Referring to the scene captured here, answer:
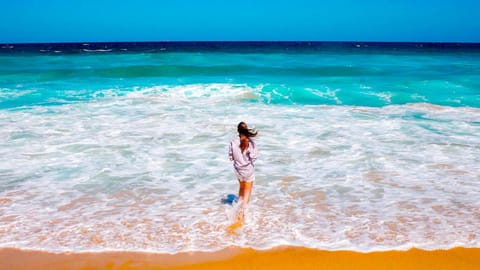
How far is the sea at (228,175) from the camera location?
542 cm

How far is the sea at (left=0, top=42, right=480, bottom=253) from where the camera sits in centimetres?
542

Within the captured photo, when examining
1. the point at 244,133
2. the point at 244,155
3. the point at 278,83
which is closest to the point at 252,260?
the point at 244,155

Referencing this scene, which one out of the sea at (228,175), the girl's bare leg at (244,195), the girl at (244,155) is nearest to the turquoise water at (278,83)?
the sea at (228,175)

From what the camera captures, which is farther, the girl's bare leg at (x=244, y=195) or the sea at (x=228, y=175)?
the girl's bare leg at (x=244, y=195)

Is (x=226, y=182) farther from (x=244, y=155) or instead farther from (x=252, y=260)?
(x=252, y=260)

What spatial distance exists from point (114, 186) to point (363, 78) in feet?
67.1

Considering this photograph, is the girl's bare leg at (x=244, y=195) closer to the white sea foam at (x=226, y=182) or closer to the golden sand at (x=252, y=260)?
the white sea foam at (x=226, y=182)

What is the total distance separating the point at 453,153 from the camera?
934 cm

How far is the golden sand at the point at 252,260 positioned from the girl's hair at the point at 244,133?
3.85ft

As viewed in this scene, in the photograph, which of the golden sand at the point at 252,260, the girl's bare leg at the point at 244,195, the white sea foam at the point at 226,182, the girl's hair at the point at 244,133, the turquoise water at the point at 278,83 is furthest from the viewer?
the turquoise water at the point at 278,83

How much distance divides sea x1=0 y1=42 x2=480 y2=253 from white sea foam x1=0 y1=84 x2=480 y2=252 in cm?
3

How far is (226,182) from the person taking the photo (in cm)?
752

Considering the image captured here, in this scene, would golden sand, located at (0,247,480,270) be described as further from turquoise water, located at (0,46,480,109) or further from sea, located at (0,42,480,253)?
turquoise water, located at (0,46,480,109)

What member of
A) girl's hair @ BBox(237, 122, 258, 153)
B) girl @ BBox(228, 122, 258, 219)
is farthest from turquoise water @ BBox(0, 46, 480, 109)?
girl's hair @ BBox(237, 122, 258, 153)
